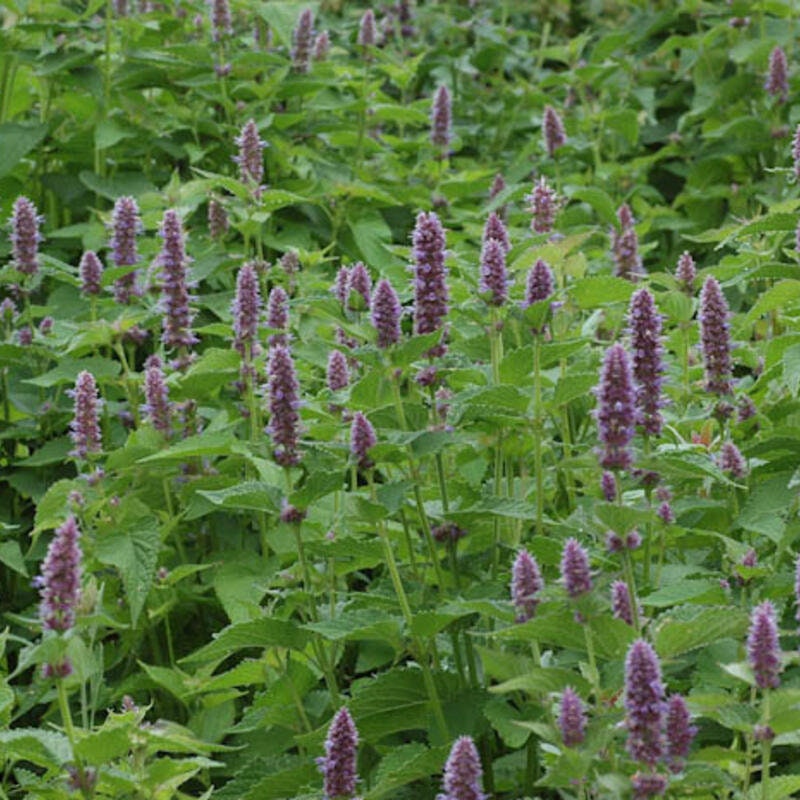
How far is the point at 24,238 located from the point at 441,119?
1887 mm

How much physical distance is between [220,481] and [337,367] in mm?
530

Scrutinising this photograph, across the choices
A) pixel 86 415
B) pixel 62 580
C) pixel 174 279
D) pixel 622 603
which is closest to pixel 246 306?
pixel 174 279

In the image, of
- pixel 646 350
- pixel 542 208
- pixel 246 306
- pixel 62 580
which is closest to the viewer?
pixel 62 580

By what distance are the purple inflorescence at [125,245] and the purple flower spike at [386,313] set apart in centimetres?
132

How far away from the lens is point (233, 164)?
223 inches

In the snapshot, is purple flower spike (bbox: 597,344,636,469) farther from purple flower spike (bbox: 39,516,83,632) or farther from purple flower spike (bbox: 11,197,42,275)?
purple flower spike (bbox: 11,197,42,275)

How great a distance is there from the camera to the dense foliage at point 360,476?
7.75 feet

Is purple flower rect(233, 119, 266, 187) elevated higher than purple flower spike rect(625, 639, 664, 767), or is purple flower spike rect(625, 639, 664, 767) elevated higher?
purple flower rect(233, 119, 266, 187)

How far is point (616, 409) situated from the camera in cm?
233

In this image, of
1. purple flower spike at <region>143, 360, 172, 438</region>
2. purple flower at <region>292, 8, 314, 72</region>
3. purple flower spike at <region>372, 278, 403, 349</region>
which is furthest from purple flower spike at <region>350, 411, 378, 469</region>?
purple flower at <region>292, 8, 314, 72</region>

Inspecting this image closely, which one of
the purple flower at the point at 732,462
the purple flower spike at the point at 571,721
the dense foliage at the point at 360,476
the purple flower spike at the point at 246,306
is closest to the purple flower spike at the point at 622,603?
the dense foliage at the point at 360,476

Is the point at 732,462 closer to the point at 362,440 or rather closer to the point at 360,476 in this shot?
the point at 362,440

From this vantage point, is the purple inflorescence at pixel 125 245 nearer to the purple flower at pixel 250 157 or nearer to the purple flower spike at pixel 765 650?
the purple flower at pixel 250 157

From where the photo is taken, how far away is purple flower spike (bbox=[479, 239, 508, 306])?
9.30 feet
